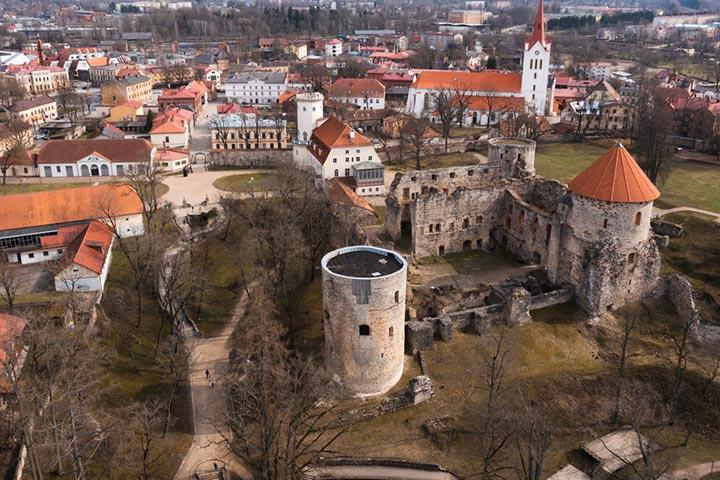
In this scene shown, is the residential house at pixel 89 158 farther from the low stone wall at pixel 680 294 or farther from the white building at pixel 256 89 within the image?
the low stone wall at pixel 680 294

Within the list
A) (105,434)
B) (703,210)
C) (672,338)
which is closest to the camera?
(105,434)

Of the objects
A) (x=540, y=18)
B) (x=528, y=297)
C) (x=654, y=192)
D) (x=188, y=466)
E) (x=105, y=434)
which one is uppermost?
(x=540, y=18)

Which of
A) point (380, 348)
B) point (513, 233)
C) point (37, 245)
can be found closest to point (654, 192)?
point (513, 233)

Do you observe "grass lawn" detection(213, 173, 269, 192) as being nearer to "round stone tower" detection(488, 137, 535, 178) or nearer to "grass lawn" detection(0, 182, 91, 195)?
"grass lawn" detection(0, 182, 91, 195)

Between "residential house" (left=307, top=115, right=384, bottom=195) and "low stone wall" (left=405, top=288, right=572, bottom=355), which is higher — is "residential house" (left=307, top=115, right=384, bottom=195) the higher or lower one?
the higher one

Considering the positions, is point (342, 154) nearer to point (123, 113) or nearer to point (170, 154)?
point (170, 154)

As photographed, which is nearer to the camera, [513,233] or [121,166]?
[513,233]

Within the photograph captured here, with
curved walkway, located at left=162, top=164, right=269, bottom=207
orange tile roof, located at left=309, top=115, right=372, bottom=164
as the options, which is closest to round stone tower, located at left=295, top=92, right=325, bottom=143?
orange tile roof, located at left=309, top=115, right=372, bottom=164

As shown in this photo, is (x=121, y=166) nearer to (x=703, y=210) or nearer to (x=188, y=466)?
(x=188, y=466)
